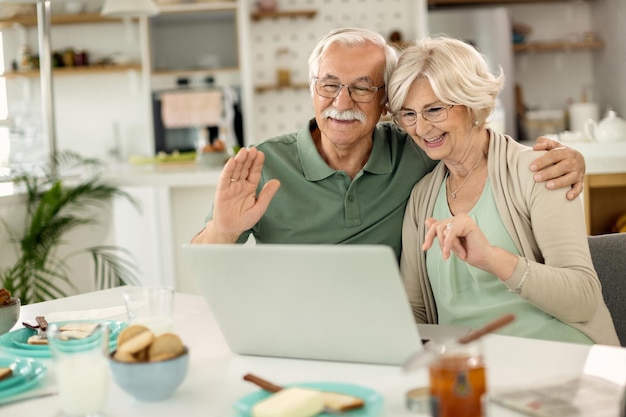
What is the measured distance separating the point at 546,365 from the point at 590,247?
28.1 inches

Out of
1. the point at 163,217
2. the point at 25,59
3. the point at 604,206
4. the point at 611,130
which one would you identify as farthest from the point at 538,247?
the point at 25,59

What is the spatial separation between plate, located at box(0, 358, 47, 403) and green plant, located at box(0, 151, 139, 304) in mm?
1975

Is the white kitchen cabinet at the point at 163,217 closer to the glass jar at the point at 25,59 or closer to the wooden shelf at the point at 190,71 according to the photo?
the wooden shelf at the point at 190,71

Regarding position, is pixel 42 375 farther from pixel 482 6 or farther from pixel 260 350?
pixel 482 6

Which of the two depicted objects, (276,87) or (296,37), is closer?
(276,87)

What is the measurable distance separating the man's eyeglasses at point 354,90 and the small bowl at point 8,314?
0.91 meters

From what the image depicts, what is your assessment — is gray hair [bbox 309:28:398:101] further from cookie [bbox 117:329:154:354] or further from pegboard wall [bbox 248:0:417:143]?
pegboard wall [bbox 248:0:417:143]

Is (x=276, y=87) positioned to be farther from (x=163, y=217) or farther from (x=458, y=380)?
(x=458, y=380)

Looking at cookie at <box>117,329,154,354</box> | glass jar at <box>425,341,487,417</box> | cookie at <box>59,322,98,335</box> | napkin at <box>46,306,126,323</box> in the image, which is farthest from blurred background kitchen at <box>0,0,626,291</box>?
glass jar at <box>425,341,487,417</box>

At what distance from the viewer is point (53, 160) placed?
13.6 ft

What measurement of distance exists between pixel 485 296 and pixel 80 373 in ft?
3.32

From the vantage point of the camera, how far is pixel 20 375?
1.35m

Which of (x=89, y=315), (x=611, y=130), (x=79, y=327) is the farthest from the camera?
(x=611, y=130)

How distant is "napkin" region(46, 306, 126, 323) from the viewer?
1.76 meters
